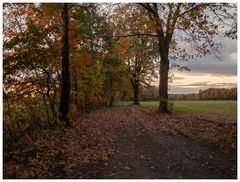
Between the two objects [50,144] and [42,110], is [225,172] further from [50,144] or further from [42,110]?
[42,110]

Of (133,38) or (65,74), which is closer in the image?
(65,74)

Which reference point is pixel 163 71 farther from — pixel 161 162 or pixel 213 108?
pixel 161 162

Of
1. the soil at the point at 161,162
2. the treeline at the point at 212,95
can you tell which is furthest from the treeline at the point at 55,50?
the treeline at the point at 212,95

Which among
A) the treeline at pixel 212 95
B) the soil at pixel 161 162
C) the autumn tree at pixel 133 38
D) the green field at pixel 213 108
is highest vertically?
the autumn tree at pixel 133 38

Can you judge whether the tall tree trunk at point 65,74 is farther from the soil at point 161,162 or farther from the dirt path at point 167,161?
the soil at point 161,162

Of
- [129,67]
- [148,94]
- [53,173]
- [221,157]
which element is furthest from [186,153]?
[148,94]

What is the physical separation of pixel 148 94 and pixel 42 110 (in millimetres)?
62709

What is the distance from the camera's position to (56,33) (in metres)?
21.0

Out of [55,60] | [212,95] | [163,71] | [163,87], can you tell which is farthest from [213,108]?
[55,60]

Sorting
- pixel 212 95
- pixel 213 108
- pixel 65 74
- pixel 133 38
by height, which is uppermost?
pixel 133 38

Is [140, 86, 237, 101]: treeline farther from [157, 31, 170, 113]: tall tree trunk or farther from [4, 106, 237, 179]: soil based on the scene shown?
[4, 106, 237, 179]: soil

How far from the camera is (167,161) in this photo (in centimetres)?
1166

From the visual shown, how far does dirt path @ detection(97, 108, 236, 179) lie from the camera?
10227 mm

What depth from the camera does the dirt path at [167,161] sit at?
403 inches
